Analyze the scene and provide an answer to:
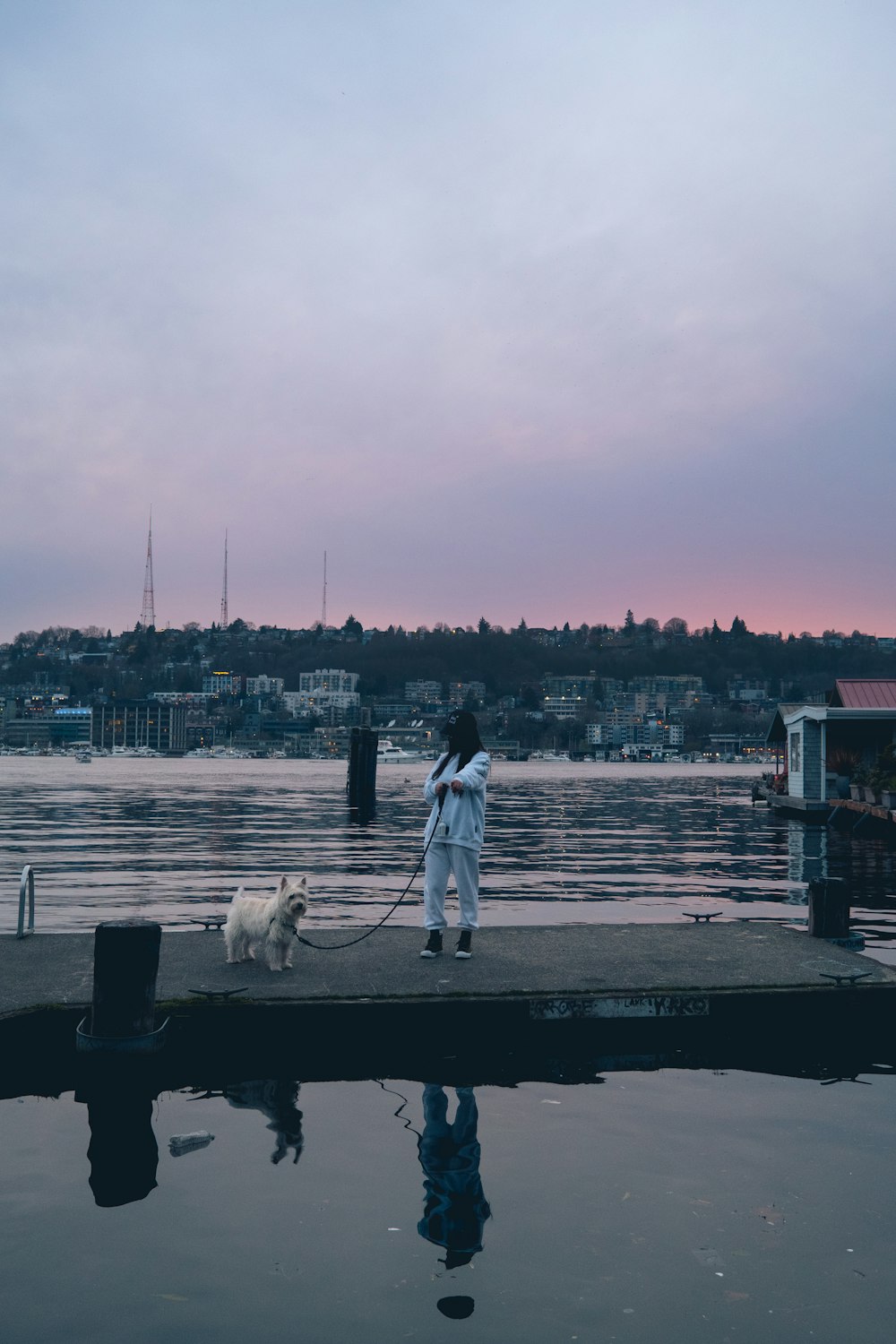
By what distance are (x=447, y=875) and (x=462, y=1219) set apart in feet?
15.4

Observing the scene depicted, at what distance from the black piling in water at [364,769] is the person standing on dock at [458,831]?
42.1 meters

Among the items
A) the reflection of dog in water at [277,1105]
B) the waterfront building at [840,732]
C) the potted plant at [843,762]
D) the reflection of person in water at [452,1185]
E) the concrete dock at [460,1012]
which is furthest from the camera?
the potted plant at [843,762]

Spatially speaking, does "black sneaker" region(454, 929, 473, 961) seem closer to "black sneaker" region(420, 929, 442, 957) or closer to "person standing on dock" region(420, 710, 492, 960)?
"person standing on dock" region(420, 710, 492, 960)

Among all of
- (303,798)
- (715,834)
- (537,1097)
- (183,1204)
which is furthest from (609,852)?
(303,798)

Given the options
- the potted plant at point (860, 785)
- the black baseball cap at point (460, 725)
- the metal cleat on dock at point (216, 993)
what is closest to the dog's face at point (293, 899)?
the metal cleat on dock at point (216, 993)

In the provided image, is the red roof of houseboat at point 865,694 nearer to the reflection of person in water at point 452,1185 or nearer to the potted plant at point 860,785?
the potted plant at point 860,785

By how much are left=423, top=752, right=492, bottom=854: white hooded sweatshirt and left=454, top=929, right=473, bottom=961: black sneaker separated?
91 cm

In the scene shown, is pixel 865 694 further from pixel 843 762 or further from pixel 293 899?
pixel 293 899

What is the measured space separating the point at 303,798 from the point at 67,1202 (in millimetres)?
63371

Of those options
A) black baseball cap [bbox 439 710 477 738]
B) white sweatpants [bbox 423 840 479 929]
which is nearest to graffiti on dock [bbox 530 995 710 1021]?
white sweatpants [bbox 423 840 479 929]

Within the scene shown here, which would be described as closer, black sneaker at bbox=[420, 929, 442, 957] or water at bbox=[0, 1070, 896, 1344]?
water at bbox=[0, 1070, 896, 1344]

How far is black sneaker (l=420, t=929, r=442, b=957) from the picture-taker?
36.6 ft

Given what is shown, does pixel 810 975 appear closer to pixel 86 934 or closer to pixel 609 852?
pixel 86 934

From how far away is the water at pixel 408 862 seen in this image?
20.3 m
